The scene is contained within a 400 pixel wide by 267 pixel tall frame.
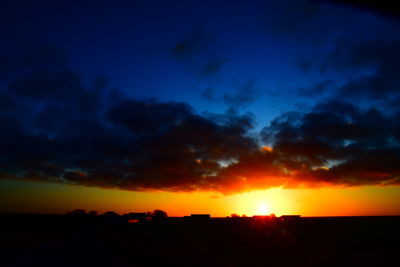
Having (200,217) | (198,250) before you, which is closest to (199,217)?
(200,217)

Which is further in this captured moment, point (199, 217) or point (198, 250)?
point (199, 217)

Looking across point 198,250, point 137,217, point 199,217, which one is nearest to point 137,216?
point 137,217

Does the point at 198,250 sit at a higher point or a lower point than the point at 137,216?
lower

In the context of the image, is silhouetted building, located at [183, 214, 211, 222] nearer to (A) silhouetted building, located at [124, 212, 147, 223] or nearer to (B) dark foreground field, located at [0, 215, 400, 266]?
(A) silhouetted building, located at [124, 212, 147, 223]

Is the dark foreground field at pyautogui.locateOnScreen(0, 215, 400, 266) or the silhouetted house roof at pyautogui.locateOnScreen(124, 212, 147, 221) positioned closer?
the dark foreground field at pyautogui.locateOnScreen(0, 215, 400, 266)

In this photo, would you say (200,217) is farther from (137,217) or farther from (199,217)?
(137,217)

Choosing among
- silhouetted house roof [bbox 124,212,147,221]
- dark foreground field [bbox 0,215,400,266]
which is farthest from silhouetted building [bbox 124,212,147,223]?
dark foreground field [bbox 0,215,400,266]

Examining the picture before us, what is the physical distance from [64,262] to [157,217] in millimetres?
161275

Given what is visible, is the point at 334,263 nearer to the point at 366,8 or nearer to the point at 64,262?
the point at 64,262

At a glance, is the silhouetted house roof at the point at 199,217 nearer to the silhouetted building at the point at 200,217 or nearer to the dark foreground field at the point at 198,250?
the silhouetted building at the point at 200,217

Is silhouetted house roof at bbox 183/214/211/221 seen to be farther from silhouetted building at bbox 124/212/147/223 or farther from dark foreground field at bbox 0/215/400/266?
dark foreground field at bbox 0/215/400/266

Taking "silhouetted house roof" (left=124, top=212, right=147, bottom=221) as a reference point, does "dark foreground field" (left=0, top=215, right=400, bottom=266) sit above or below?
below

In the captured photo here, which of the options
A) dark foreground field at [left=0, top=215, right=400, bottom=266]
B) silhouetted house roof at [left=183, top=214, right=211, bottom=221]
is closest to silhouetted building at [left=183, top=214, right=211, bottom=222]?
silhouetted house roof at [left=183, top=214, right=211, bottom=221]

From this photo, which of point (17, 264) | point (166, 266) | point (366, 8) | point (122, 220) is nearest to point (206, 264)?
point (166, 266)
